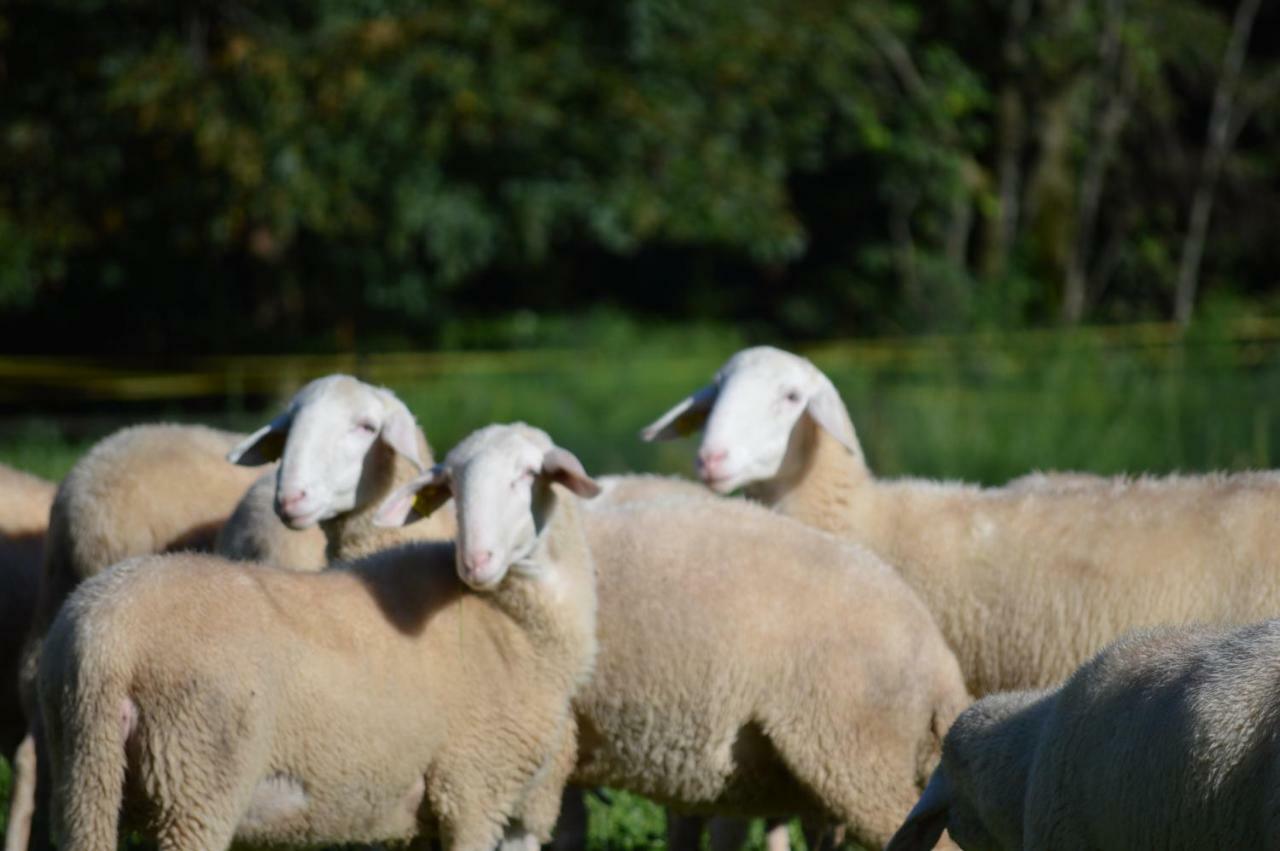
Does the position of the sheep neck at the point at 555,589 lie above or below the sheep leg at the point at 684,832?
above

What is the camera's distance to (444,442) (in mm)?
12148

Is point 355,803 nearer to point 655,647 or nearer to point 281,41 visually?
point 655,647

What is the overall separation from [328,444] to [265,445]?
0.34 m

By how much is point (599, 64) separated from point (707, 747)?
10.2 m

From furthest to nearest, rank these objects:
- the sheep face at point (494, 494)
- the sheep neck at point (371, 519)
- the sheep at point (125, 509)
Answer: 1. the sheep at point (125, 509)
2. the sheep neck at point (371, 519)
3. the sheep face at point (494, 494)

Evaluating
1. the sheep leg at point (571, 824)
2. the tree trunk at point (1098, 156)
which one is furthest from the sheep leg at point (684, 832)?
the tree trunk at point (1098, 156)

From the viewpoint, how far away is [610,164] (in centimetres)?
1427

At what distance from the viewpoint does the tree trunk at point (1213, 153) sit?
18719mm

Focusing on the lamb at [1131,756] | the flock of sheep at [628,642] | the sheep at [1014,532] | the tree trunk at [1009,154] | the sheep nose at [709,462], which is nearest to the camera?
the lamb at [1131,756]

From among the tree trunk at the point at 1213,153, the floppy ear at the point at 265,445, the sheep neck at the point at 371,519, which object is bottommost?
the tree trunk at the point at 1213,153

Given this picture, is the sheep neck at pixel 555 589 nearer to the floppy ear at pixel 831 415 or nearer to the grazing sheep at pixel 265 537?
the grazing sheep at pixel 265 537

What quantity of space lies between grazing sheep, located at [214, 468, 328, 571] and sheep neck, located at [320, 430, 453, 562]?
8 centimetres

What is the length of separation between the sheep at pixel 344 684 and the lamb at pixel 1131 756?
3.66 ft

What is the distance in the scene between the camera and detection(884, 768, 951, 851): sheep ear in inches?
147
